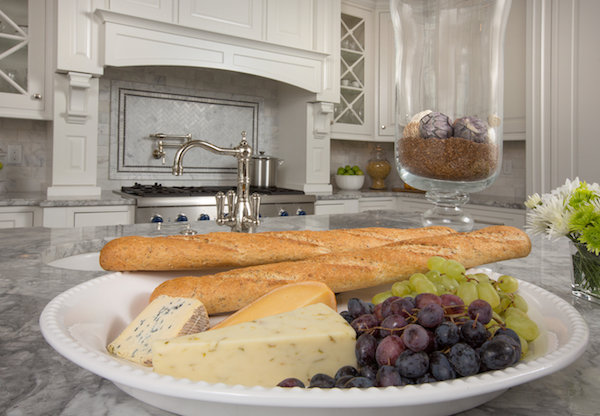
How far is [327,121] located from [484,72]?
225cm

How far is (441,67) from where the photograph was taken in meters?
1.39

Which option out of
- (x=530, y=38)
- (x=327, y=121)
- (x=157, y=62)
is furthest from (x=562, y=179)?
(x=157, y=62)

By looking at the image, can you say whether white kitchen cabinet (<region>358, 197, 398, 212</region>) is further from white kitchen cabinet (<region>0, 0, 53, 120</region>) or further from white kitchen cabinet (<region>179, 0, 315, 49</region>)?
white kitchen cabinet (<region>0, 0, 53, 120</region>)

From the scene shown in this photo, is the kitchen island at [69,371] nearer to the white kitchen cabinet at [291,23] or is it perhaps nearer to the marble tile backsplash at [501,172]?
the white kitchen cabinet at [291,23]

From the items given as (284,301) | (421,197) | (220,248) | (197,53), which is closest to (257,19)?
(197,53)

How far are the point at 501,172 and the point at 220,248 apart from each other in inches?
139

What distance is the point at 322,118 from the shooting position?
11.6 feet

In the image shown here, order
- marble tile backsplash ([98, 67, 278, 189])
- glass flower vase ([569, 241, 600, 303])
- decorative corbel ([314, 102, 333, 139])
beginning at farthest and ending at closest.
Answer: decorative corbel ([314, 102, 333, 139])
marble tile backsplash ([98, 67, 278, 189])
glass flower vase ([569, 241, 600, 303])

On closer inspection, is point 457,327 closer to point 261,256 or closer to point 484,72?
point 261,256

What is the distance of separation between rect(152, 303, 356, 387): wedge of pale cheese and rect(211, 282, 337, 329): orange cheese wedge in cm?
6

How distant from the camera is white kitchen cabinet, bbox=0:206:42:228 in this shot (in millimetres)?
A: 2369

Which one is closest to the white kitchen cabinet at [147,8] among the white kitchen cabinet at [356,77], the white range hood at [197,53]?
the white range hood at [197,53]

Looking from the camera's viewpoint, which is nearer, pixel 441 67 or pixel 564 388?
pixel 564 388

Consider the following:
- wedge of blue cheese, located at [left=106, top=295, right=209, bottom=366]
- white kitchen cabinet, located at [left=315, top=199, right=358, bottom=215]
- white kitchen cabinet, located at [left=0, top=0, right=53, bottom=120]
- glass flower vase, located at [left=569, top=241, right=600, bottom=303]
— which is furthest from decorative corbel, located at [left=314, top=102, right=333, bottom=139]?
wedge of blue cheese, located at [left=106, top=295, right=209, bottom=366]
